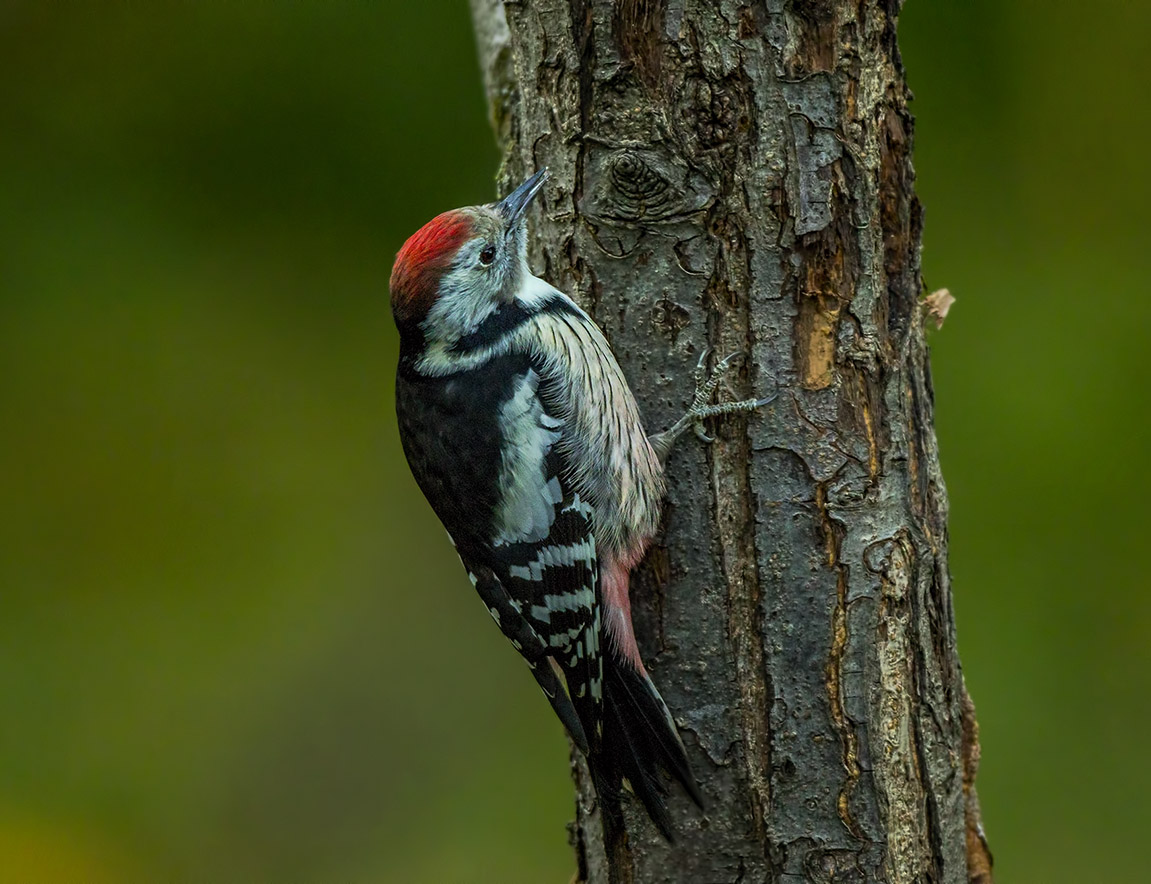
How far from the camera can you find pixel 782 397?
5.86 feet

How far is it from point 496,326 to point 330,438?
224cm

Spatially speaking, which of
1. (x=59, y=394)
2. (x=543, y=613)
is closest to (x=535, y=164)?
(x=543, y=613)

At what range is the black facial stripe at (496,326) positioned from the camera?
2150mm

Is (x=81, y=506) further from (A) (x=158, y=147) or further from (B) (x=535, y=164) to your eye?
(B) (x=535, y=164)

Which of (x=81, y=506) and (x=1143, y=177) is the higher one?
(x=1143, y=177)

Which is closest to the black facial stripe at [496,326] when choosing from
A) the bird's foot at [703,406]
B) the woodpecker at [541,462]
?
the woodpecker at [541,462]

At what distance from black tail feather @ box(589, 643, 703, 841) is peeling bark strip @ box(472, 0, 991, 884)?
0.11ft

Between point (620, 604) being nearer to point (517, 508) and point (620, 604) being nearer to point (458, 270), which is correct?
point (517, 508)

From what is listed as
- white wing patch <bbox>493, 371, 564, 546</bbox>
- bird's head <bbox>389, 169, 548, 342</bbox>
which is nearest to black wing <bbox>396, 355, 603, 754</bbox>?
white wing patch <bbox>493, 371, 564, 546</bbox>

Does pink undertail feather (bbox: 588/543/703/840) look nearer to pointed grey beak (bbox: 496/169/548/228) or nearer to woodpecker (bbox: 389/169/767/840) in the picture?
woodpecker (bbox: 389/169/767/840)

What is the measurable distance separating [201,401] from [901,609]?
318 cm

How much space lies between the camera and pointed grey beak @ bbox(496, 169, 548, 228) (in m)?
1.93

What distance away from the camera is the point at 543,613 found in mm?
2012

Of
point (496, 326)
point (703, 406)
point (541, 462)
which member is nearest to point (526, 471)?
point (541, 462)
